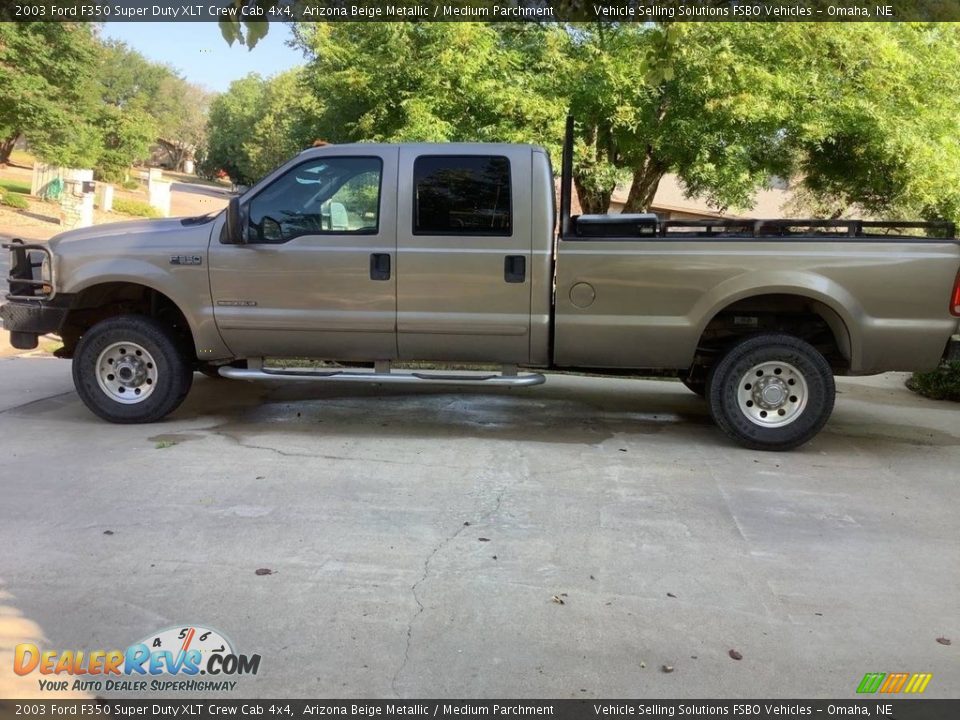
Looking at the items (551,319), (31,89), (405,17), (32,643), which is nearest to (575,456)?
(551,319)

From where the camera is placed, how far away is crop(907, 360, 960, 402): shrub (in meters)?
8.70

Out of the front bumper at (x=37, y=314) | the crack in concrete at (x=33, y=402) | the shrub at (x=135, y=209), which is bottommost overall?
the crack in concrete at (x=33, y=402)

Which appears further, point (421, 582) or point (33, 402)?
point (33, 402)

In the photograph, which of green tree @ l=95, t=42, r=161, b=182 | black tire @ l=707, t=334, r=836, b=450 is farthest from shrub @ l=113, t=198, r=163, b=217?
black tire @ l=707, t=334, r=836, b=450

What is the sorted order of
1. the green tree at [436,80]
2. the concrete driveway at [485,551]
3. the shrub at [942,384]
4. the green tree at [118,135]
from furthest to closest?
the green tree at [118,135] → the green tree at [436,80] → the shrub at [942,384] → the concrete driveway at [485,551]

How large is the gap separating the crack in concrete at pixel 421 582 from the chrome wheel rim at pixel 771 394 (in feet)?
7.21

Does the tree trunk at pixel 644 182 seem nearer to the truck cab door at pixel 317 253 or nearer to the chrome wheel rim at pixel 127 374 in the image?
the truck cab door at pixel 317 253

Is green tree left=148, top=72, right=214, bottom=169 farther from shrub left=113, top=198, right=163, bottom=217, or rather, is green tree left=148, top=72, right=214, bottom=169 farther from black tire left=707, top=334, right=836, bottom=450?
black tire left=707, top=334, right=836, bottom=450

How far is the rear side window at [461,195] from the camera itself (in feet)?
19.7

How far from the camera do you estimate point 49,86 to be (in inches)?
1220

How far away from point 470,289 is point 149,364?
2.51 m

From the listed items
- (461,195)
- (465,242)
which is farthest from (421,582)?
(461,195)

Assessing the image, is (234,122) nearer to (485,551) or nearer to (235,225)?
(235,225)

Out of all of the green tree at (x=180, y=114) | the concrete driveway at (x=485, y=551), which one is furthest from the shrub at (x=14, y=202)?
the green tree at (x=180, y=114)
